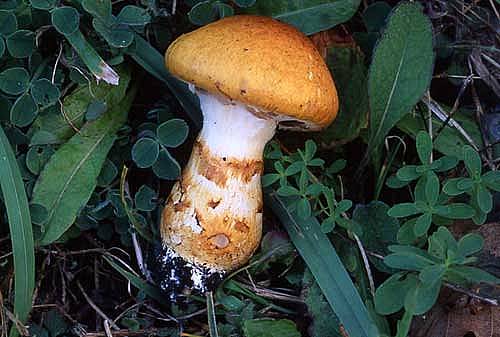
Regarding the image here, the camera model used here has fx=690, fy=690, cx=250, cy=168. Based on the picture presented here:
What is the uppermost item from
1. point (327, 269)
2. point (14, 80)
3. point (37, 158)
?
point (14, 80)

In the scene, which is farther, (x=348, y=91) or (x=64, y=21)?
(x=348, y=91)

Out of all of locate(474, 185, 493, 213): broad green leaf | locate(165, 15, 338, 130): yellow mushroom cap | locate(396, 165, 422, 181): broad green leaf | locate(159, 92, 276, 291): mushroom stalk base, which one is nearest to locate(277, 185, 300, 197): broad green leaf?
locate(159, 92, 276, 291): mushroom stalk base

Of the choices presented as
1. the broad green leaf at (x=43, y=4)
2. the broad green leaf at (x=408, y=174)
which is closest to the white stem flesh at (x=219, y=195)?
the broad green leaf at (x=408, y=174)

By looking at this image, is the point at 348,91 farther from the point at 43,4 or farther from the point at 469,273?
the point at 43,4

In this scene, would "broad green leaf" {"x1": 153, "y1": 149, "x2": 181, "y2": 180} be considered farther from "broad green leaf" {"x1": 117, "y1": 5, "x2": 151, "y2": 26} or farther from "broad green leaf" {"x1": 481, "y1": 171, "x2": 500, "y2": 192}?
"broad green leaf" {"x1": 481, "y1": 171, "x2": 500, "y2": 192}

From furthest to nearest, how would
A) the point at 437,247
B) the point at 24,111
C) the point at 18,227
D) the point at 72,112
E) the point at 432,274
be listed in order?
the point at 72,112
the point at 24,111
the point at 18,227
the point at 437,247
the point at 432,274

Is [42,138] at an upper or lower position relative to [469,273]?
upper

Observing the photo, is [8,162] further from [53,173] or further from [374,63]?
[374,63]

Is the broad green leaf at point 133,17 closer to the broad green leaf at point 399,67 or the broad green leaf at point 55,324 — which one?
the broad green leaf at point 399,67

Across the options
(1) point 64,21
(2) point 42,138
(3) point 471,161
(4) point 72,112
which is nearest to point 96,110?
(4) point 72,112
